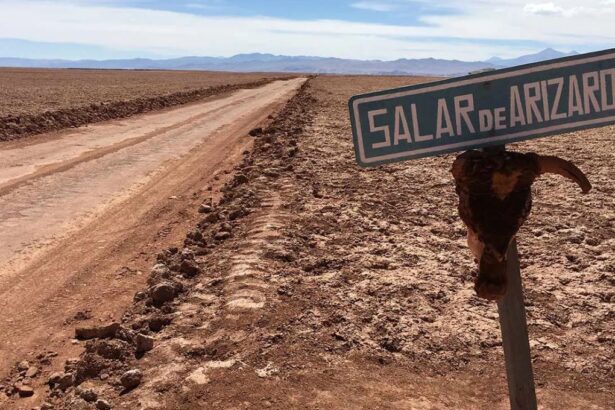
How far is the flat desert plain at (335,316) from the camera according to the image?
3340 mm

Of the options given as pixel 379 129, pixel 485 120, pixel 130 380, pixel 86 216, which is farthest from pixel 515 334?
pixel 86 216

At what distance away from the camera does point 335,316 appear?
4180 mm

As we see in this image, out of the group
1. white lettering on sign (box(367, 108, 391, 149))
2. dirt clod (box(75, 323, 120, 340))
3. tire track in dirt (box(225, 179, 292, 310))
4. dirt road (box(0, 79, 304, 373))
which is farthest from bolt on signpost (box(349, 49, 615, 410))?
dirt road (box(0, 79, 304, 373))

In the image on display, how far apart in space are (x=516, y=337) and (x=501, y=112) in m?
0.73

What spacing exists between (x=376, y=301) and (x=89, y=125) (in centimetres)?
1634

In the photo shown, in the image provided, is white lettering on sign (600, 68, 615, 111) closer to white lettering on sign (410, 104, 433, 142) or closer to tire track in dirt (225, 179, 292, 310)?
white lettering on sign (410, 104, 433, 142)

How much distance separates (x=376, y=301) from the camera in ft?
14.6

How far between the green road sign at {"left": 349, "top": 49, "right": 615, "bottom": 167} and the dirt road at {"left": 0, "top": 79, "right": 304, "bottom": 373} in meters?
3.33

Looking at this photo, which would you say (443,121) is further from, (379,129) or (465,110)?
(379,129)

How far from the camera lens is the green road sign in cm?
178

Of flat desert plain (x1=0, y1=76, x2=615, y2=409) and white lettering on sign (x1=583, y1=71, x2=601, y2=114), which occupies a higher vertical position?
white lettering on sign (x1=583, y1=71, x2=601, y2=114)

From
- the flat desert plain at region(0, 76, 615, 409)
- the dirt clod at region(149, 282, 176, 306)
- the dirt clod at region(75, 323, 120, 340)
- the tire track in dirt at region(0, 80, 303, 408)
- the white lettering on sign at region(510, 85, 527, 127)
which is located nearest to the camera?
the white lettering on sign at region(510, 85, 527, 127)

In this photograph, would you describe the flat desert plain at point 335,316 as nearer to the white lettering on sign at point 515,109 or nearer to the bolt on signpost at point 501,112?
the bolt on signpost at point 501,112

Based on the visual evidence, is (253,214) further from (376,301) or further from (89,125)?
(89,125)
